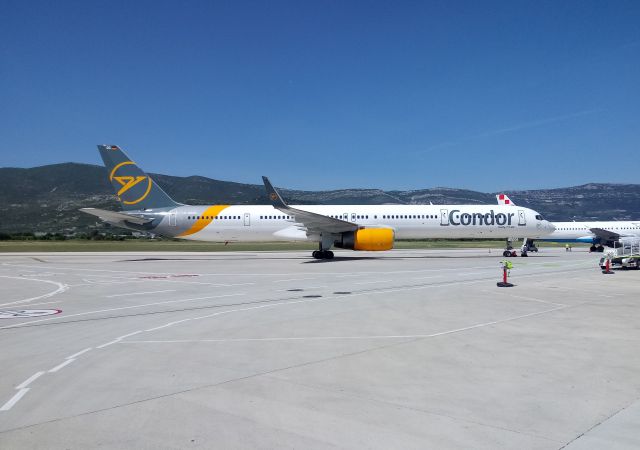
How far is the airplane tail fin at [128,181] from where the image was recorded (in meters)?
36.7

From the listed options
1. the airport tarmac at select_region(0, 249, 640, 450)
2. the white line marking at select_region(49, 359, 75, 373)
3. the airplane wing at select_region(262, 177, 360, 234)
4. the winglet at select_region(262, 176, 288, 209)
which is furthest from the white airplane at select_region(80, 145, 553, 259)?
the white line marking at select_region(49, 359, 75, 373)

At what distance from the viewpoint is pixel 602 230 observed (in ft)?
178

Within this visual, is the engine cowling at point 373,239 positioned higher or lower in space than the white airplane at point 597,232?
lower

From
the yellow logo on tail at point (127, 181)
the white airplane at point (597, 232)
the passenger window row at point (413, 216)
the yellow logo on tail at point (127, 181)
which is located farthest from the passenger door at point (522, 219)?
the yellow logo on tail at point (127, 181)

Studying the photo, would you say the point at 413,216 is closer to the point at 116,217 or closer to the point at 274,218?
the point at 274,218

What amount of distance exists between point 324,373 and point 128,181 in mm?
33447

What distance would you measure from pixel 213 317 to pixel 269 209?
25.5 metres

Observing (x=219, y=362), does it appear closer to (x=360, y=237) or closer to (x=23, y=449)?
(x=23, y=449)

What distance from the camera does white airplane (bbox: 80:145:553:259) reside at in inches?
1388

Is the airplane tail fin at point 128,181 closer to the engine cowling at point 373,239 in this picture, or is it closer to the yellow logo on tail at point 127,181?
the yellow logo on tail at point 127,181

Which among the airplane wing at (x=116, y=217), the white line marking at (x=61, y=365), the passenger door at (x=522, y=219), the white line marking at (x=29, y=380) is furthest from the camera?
the passenger door at (x=522, y=219)

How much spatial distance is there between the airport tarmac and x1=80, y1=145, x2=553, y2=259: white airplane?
2078cm

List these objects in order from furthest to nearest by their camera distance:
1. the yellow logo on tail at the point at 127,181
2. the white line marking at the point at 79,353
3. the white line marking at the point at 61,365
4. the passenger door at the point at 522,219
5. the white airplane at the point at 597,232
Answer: the white airplane at the point at 597,232
the yellow logo on tail at the point at 127,181
the passenger door at the point at 522,219
the white line marking at the point at 79,353
the white line marking at the point at 61,365

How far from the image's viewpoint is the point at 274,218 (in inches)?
1435
